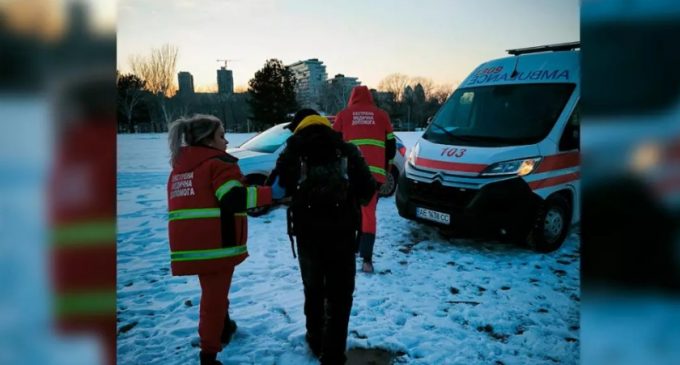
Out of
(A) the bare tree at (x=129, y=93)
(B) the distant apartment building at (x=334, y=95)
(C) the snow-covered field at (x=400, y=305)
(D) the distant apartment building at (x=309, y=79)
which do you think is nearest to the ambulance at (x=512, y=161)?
(C) the snow-covered field at (x=400, y=305)

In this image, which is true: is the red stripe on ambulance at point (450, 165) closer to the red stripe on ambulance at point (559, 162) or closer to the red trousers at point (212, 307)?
the red stripe on ambulance at point (559, 162)

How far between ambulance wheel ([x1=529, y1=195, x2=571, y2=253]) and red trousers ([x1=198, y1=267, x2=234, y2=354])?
146 inches

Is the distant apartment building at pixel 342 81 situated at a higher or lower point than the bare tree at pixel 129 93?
higher

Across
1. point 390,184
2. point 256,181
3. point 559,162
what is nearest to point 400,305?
point 559,162

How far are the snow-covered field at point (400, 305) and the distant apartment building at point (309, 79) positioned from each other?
3528 cm

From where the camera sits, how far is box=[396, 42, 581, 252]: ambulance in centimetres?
473

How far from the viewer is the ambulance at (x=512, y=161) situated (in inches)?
186

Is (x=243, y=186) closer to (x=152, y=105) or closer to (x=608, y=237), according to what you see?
(x=608, y=237)

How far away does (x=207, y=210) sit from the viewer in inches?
97.1

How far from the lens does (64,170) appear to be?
114 centimetres

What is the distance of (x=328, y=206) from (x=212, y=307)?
92cm

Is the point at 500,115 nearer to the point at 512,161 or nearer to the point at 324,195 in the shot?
the point at 512,161

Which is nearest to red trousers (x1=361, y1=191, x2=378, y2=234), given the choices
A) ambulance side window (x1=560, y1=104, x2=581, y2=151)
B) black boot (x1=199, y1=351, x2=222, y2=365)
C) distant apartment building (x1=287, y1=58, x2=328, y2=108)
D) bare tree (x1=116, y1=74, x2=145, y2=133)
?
black boot (x1=199, y1=351, x2=222, y2=365)

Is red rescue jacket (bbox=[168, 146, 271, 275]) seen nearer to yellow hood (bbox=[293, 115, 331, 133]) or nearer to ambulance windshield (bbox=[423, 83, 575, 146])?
yellow hood (bbox=[293, 115, 331, 133])
